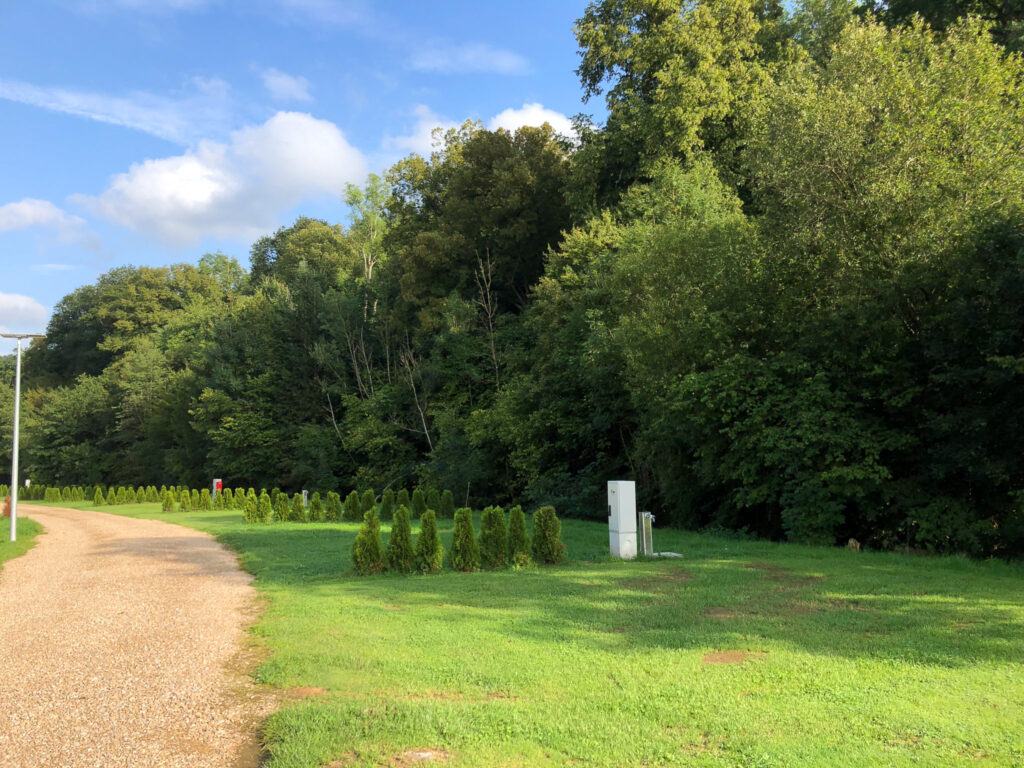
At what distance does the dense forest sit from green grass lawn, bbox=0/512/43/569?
13467mm

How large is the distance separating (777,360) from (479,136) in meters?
23.3

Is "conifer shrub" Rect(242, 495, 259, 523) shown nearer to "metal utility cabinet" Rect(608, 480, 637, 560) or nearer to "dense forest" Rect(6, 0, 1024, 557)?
"dense forest" Rect(6, 0, 1024, 557)

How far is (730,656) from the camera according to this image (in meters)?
5.64

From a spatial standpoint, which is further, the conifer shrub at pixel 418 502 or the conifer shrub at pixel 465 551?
the conifer shrub at pixel 418 502

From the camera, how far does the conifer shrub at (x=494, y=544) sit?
1104cm

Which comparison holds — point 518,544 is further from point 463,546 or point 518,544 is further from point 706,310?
point 706,310

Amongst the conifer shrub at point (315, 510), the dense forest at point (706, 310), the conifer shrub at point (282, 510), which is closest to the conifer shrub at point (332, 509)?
the conifer shrub at point (315, 510)

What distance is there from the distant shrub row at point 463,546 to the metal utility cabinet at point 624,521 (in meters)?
0.91

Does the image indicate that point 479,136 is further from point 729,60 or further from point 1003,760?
point 1003,760

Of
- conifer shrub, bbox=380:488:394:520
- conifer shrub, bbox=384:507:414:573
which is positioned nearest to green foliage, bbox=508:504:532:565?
conifer shrub, bbox=384:507:414:573

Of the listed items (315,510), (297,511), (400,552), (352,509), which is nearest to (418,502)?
(352,509)

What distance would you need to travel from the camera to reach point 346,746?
4008 mm

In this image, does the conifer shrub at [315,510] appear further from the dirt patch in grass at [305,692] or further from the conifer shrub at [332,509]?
the dirt patch in grass at [305,692]

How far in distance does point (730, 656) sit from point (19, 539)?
18873 millimetres
